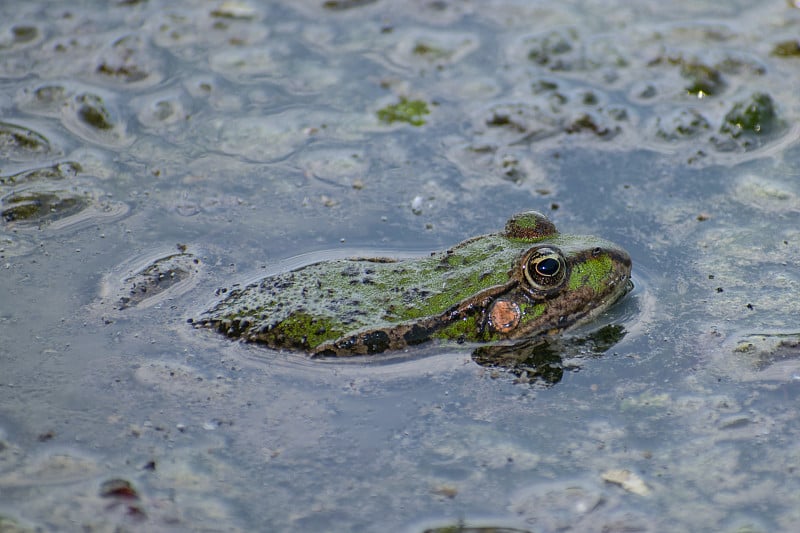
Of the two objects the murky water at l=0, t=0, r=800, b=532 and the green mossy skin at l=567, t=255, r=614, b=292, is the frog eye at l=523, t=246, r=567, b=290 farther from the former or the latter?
the murky water at l=0, t=0, r=800, b=532

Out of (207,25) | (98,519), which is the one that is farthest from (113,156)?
(98,519)

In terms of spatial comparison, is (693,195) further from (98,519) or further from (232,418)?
(98,519)

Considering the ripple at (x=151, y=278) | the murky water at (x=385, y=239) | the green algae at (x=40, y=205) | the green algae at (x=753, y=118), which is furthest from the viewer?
the green algae at (x=753, y=118)

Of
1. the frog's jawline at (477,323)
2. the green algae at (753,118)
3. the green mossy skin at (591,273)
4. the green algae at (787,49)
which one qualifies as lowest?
the frog's jawline at (477,323)

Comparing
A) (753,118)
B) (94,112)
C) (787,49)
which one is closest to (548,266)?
(753,118)

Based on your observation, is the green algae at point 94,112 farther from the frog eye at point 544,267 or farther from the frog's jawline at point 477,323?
the frog eye at point 544,267

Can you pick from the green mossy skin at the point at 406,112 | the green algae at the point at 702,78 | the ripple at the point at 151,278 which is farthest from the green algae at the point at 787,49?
the ripple at the point at 151,278

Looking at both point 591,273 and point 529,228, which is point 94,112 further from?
point 591,273
